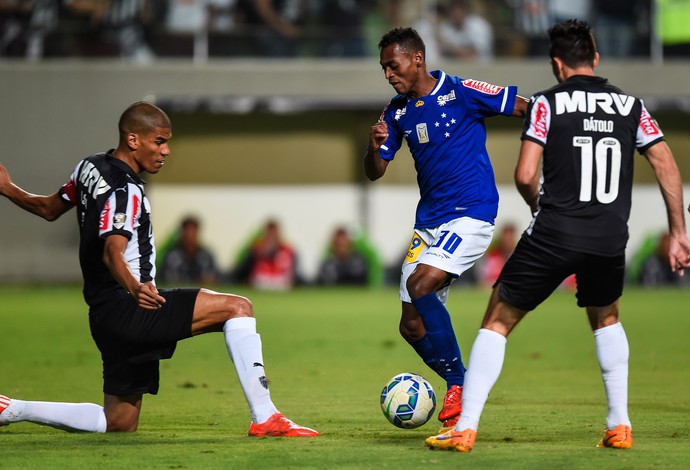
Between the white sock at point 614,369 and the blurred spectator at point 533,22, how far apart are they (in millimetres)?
18597

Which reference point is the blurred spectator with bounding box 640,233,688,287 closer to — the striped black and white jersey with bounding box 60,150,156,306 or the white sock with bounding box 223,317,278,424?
the white sock with bounding box 223,317,278,424

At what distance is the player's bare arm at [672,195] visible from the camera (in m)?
6.23

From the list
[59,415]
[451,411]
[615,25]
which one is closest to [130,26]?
[615,25]

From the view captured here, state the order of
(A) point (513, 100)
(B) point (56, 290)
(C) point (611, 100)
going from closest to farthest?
1. (C) point (611, 100)
2. (A) point (513, 100)
3. (B) point (56, 290)

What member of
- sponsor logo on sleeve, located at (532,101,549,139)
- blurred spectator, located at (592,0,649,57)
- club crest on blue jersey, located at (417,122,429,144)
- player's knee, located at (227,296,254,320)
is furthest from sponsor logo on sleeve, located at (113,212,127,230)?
blurred spectator, located at (592,0,649,57)

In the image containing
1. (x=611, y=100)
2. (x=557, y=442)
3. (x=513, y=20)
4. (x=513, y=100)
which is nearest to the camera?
(x=611, y=100)

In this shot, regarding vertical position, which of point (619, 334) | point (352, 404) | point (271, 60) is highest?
point (271, 60)

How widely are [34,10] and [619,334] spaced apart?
20.3 m

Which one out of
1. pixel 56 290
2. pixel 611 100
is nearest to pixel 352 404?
pixel 611 100

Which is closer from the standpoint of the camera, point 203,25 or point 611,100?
point 611,100

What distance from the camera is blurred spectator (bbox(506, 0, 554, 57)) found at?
24.4 meters

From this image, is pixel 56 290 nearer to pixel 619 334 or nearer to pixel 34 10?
pixel 34 10

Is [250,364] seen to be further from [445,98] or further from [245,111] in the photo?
[245,111]

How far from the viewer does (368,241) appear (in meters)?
24.5
